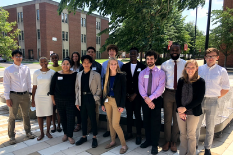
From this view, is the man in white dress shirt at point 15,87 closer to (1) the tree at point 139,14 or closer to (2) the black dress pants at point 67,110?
(2) the black dress pants at point 67,110

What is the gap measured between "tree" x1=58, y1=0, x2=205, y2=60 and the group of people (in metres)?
1.31

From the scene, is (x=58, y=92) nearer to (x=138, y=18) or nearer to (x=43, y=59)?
(x=43, y=59)

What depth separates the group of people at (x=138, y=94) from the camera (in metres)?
3.16

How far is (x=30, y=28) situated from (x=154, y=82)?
4167cm

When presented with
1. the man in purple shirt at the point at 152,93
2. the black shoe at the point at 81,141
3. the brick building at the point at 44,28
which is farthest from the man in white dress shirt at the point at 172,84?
the brick building at the point at 44,28

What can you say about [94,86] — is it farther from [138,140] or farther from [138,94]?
[138,140]

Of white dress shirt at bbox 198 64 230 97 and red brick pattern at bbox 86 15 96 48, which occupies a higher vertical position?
red brick pattern at bbox 86 15 96 48

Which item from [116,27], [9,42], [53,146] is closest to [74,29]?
[9,42]

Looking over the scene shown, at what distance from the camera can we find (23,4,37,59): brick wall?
3797 centimetres

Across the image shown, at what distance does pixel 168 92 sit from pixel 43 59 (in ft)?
9.92

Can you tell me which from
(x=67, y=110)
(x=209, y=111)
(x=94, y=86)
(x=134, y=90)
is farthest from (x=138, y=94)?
(x=67, y=110)

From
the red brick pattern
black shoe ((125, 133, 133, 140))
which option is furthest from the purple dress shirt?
the red brick pattern

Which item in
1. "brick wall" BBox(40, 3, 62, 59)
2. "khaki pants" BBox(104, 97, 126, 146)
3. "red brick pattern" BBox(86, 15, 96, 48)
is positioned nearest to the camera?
"khaki pants" BBox(104, 97, 126, 146)

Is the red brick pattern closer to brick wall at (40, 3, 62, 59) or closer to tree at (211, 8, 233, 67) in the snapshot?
brick wall at (40, 3, 62, 59)
